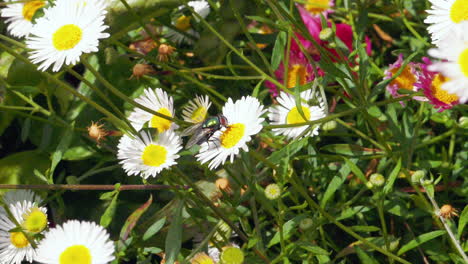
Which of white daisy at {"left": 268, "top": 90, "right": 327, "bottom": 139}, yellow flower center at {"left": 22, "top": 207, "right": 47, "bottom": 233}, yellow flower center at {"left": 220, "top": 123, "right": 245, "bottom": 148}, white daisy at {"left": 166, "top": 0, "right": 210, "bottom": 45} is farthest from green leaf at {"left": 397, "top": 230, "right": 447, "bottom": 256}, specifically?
white daisy at {"left": 166, "top": 0, "right": 210, "bottom": 45}

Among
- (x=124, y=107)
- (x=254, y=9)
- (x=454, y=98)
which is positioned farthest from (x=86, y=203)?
(x=454, y=98)

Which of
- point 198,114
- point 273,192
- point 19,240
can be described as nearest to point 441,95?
point 273,192

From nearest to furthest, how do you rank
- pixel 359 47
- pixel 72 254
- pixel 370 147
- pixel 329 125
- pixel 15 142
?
pixel 72 254, pixel 359 47, pixel 329 125, pixel 370 147, pixel 15 142

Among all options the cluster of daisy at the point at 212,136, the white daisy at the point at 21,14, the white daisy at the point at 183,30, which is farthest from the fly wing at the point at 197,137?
the white daisy at the point at 21,14

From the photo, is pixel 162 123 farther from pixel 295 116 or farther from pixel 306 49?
pixel 306 49

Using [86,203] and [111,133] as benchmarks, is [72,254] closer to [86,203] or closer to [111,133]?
[111,133]

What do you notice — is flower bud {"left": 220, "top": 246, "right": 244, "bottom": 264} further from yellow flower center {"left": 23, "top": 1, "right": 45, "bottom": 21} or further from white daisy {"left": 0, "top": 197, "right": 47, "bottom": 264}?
yellow flower center {"left": 23, "top": 1, "right": 45, "bottom": 21}
